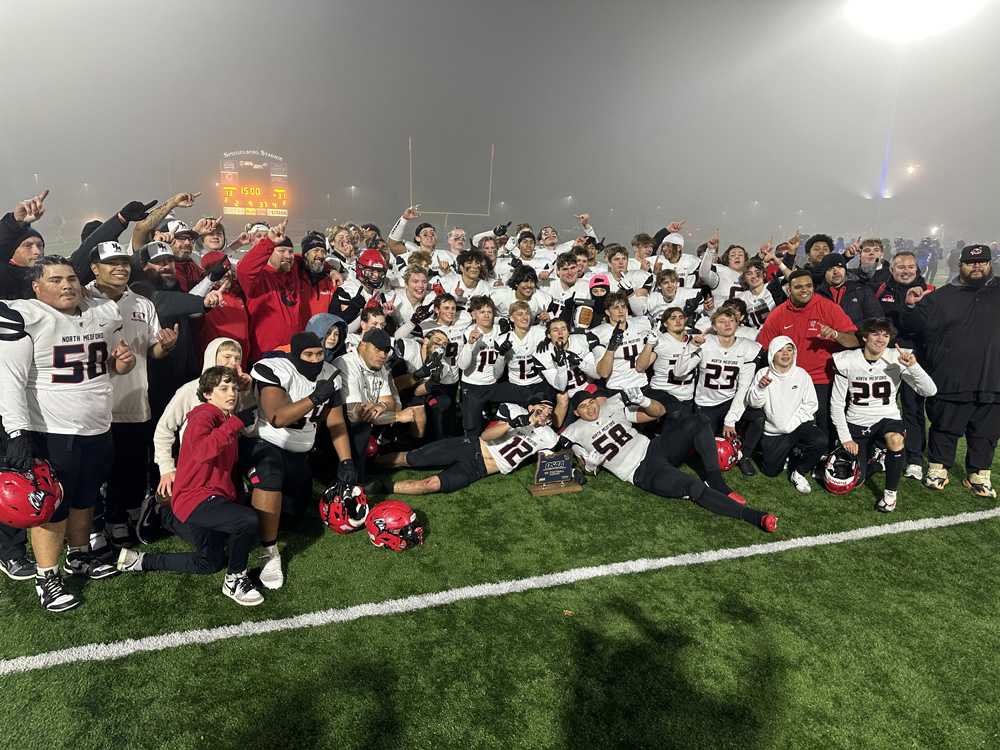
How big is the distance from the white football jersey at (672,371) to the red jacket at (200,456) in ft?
16.2

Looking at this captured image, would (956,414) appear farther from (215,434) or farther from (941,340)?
(215,434)

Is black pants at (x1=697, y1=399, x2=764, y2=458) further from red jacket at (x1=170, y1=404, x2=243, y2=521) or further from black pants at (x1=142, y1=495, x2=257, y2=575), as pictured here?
red jacket at (x1=170, y1=404, x2=243, y2=521)

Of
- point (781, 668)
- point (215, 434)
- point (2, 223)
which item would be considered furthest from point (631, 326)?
point (2, 223)

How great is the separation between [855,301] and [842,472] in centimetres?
254

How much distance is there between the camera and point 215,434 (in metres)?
4.05

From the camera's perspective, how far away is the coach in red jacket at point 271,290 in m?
5.85

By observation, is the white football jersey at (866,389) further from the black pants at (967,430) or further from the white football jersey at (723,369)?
the white football jersey at (723,369)

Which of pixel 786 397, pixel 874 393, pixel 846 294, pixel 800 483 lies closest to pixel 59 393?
pixel 786 397

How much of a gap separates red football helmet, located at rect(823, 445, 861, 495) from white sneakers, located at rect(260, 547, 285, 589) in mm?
5731

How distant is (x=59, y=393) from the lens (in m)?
3.85

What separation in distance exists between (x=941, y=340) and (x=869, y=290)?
1249mm

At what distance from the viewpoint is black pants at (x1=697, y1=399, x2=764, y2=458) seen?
6.61 meters

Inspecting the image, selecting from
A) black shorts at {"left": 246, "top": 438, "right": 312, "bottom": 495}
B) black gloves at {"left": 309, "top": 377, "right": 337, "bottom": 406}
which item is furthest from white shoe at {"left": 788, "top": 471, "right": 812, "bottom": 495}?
black shorts at {"left": 246, "top": 438, "right": 312, "bottom": 495}

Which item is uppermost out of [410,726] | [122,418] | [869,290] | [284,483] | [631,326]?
[869,290]
